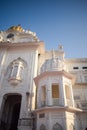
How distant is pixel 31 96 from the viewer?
1541 cm

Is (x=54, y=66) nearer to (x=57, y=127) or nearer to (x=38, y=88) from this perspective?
(x=38, y=88)

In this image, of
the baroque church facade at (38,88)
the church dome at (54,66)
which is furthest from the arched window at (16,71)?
the church dome at (54,66)

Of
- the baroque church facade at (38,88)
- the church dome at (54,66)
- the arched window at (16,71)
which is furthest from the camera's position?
the arched window at (16,71)

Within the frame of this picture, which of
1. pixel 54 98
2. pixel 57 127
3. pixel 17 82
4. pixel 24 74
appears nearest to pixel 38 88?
pixel 54 98

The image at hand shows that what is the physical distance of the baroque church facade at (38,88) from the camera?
11367 mm

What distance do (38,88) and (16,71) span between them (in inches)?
214

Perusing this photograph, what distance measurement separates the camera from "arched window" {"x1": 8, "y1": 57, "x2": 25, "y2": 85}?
16953 millimetres

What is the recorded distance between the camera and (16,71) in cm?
1816

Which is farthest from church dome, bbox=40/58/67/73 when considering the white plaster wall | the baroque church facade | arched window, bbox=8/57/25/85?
arched window, bbox=8/57/25/85

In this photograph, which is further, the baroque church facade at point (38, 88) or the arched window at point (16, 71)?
the arched window at point (16, 71)

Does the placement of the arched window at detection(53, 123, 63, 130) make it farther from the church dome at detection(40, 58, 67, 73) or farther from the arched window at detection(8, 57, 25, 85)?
the arched window at detection(8, 57, 25, 85)

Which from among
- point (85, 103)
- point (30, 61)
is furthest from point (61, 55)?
point (85, 103)

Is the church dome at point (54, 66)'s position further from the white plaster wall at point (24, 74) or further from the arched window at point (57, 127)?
the arched window at point (57, 127)

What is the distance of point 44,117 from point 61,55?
13.5 m
